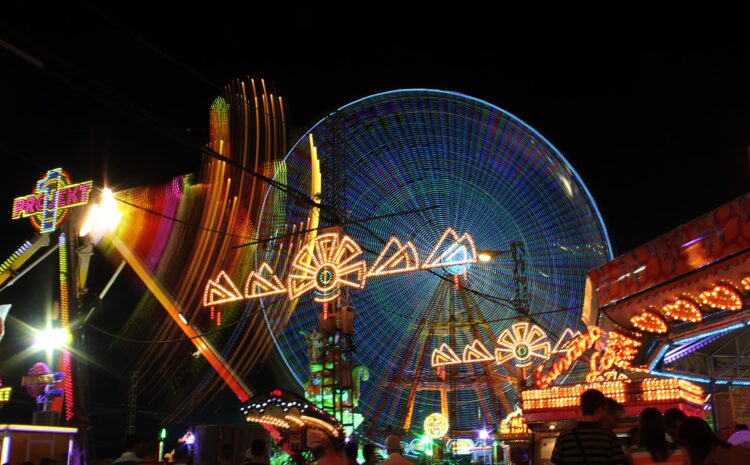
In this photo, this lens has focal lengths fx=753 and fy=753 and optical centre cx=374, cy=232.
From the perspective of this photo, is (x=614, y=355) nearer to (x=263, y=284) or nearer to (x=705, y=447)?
(x=705, y=447)

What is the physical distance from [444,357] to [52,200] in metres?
13.0

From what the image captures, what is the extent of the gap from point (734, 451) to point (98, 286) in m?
30.9

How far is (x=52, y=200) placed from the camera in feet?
67.1

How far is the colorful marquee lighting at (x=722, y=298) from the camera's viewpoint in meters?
9.02

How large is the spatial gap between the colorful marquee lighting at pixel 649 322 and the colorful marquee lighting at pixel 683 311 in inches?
9.4

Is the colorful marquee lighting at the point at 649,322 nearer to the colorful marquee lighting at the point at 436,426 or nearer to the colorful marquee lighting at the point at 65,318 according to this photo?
the colorful marquee lighting at the point at 65,318

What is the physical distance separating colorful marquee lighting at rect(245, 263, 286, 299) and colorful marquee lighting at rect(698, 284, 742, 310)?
35.4 ft

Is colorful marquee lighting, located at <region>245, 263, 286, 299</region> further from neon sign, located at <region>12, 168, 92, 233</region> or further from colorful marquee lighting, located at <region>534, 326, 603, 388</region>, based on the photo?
colorful marquee lighting, located at <region>534, 326, 603, 388</region>

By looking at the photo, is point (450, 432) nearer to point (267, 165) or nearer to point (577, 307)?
point (577, 307)

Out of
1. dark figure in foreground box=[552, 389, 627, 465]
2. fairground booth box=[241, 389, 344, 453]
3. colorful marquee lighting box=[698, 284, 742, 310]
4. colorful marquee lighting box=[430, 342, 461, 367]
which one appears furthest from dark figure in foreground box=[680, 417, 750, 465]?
colorful marquee lighting box=[430, 342, 461, 367]

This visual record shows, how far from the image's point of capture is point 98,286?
32.0 m

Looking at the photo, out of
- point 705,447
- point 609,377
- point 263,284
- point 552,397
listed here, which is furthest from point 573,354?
point 705,447

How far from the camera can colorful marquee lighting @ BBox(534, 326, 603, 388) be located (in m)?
12.6

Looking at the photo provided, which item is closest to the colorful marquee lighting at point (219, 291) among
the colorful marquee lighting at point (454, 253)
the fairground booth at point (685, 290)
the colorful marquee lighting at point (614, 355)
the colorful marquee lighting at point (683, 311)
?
the colorful marquee lighting at point (454, 253)
